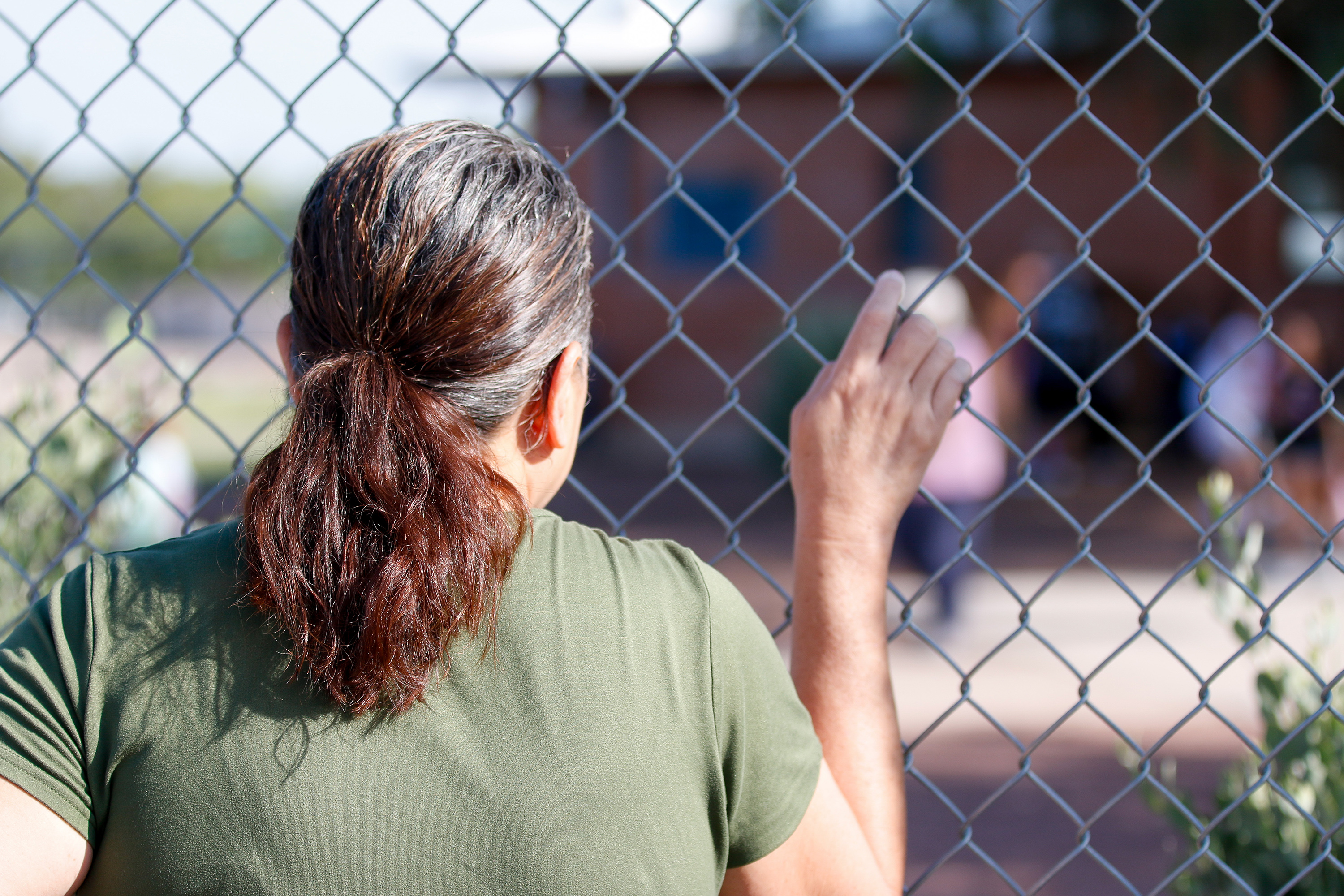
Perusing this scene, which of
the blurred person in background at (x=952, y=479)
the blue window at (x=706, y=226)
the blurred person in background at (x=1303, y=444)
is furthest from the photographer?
the blue window at (x=706, y=226)

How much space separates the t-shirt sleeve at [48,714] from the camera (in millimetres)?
1062

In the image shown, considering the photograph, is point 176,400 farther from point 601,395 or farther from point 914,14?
point 914,14

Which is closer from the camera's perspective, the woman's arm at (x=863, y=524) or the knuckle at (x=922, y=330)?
the woman's arm at (x=863, y=524)

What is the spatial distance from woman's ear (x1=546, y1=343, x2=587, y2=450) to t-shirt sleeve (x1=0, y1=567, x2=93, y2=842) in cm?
53

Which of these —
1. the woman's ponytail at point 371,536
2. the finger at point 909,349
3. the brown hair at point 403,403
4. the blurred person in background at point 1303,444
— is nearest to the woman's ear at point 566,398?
the brown hair at point 403,403

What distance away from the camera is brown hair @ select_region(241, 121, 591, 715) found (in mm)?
1110

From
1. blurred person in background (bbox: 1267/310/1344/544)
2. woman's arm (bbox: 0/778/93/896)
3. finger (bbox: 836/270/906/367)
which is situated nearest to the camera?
woman's arm (bbox: 0/778/93/896)

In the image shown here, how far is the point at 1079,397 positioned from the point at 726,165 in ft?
46.1

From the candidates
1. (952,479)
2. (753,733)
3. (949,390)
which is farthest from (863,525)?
(952,479)

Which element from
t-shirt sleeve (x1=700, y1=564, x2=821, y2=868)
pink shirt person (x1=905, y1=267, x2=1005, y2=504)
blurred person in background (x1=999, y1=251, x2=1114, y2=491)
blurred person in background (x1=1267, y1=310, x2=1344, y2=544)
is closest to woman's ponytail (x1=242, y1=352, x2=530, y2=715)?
t-shirt sleeve (x1=700, y1=564, x2=821, y2=868)

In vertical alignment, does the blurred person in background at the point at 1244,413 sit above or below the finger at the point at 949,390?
below

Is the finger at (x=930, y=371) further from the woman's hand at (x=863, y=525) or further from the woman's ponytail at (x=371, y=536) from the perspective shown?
the woman's ponytail at (x=371, y=536)

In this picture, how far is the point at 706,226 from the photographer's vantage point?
15469mm

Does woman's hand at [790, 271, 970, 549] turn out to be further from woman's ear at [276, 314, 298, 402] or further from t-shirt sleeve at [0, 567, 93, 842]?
t-shirt sleeve at [0, 567, 93, 842]
